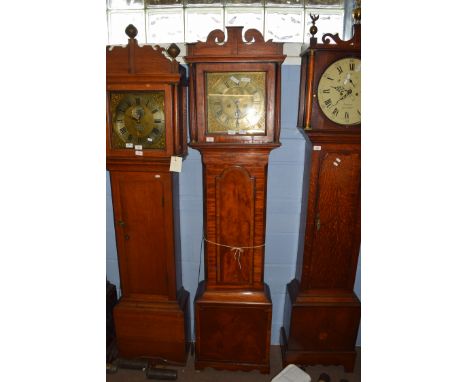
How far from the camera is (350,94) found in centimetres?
191

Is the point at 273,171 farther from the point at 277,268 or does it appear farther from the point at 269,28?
the point at 269,28

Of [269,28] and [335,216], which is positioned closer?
[335,216]

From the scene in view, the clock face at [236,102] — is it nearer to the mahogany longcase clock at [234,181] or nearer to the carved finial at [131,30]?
the mahogany longcase clock at [234,181]

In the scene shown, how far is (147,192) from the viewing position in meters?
2.13

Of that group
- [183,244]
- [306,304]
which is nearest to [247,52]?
[183,244]

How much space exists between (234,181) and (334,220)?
0.72 m

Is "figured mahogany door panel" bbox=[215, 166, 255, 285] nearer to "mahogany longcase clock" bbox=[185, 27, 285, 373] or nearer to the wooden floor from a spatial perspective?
"mahogany longcase clock" bbox=[185, 27, 285, 373]

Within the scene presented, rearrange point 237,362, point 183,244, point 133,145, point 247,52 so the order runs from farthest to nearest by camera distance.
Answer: point 183,244 → point 237,362 → point 133,145 → point 247,52

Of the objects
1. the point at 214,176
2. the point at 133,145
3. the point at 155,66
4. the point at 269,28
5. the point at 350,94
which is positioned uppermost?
the point at 269,28

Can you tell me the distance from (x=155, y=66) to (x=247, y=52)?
55 cm

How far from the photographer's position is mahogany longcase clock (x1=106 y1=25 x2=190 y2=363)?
1.90 meters

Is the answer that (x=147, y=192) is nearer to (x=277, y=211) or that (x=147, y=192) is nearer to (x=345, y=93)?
(x=277, y=211)

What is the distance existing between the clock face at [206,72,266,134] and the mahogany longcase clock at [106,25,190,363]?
22cm

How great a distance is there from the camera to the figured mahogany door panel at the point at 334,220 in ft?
6.66
